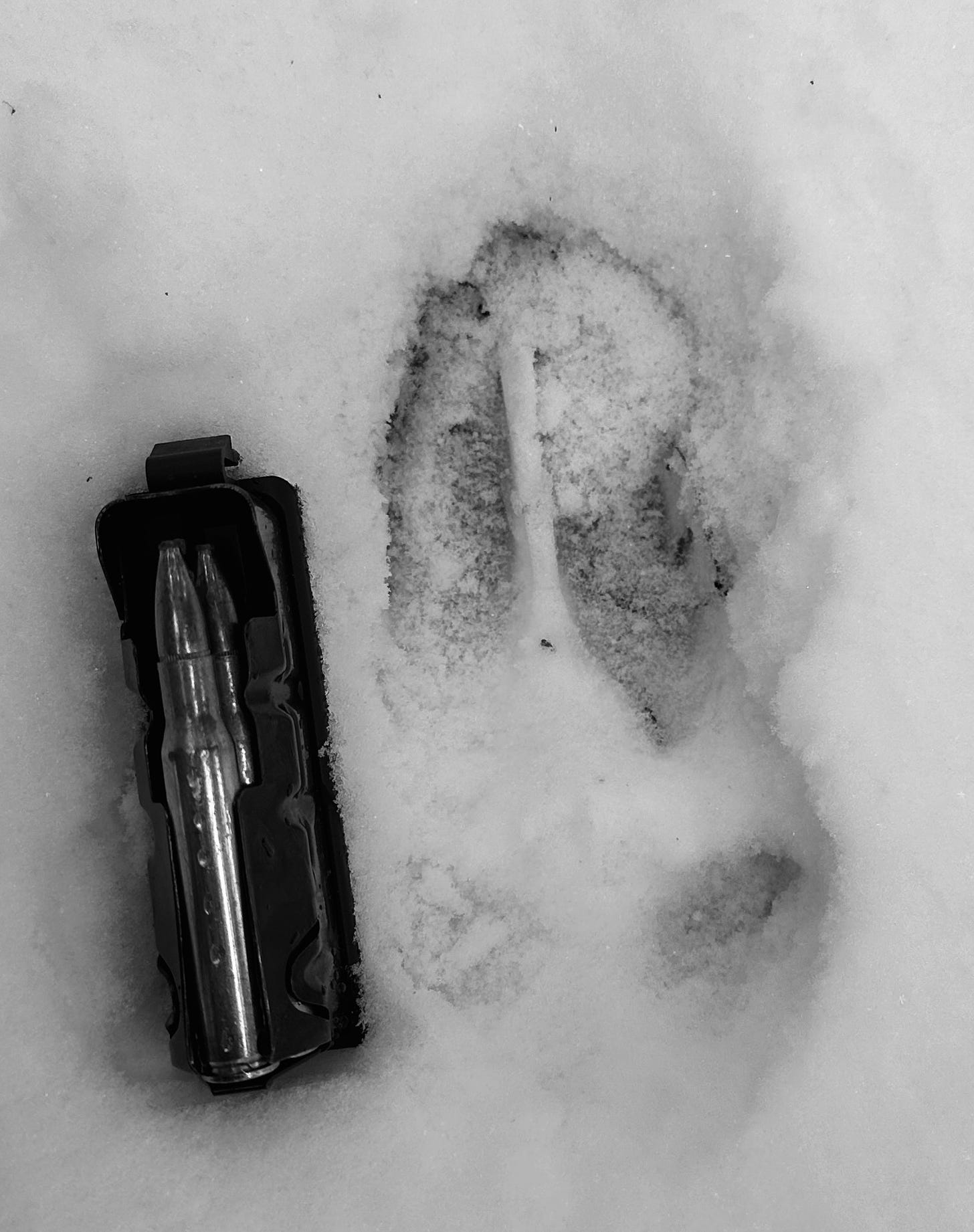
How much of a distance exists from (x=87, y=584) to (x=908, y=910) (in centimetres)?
74

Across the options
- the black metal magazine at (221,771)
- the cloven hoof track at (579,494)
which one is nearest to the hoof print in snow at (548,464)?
the cloven hoof track at (579,494)

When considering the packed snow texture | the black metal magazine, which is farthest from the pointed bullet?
the packed snow texture

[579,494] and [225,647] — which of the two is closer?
[225,647]

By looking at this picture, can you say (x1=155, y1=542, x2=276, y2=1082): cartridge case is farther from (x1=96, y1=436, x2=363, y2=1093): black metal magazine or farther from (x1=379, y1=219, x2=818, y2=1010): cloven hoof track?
(x1=379, y1=219, x2=818, y2=1010): cloven hoof track

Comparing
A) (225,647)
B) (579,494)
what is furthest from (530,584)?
(225,647)

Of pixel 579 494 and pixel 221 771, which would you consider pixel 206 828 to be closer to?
pixel 221 771

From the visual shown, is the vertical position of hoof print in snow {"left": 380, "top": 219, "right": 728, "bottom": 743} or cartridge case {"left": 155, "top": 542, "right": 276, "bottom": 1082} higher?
hoof print in snow {"left": 380, "top": 219, "right": 728, "bottom": 743}

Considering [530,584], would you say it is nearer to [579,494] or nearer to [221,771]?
[579,494]

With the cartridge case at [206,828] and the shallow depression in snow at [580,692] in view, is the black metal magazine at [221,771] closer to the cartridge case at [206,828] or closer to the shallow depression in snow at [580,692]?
the cartridge case at [206,828]

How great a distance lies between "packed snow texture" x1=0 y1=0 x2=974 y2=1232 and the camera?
2.46 ft

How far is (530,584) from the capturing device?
82 cm

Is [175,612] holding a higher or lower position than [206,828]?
higher

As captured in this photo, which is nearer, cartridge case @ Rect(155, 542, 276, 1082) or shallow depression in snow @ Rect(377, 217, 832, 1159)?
cartridge case @ Rect(155, 542, 276, 1082)

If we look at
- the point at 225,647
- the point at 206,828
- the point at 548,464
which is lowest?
the point at 206,828
